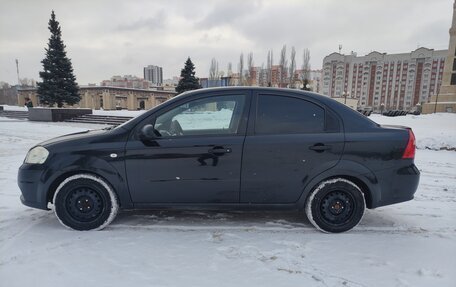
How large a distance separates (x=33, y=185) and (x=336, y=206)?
3.55 metres

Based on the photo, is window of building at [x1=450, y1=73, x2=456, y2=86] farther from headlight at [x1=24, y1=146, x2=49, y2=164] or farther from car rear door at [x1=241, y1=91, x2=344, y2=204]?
headlight at [x1=24, y1=146, x2=49, y2=164]

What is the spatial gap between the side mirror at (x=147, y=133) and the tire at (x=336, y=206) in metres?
1.97

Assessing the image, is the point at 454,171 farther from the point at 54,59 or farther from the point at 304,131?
the point at 54,59

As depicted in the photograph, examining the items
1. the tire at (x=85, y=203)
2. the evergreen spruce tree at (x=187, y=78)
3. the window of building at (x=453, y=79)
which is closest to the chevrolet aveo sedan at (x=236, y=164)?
the tire at (x=85, y=203)

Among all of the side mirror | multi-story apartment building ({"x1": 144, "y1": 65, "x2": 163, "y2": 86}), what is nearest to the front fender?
the side mirror

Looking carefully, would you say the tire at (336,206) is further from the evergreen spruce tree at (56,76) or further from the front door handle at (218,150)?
the evergreen spruce tree at (56,76)

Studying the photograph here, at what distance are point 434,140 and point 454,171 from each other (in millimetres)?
3830

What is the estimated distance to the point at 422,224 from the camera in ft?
12.6

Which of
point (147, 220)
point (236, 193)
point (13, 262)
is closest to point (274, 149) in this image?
point (236, 193)

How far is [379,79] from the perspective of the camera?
346 ft

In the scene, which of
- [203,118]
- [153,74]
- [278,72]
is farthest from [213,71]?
[153,74]

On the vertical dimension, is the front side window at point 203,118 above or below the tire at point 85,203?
above

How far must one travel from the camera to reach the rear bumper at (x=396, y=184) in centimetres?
351

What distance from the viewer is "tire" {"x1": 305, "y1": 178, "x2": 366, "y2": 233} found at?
138 inches
